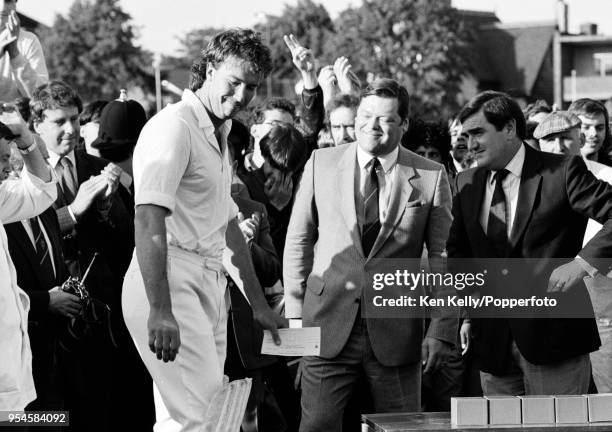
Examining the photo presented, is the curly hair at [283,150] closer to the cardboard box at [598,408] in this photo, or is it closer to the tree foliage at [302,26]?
the cardboard box at [598,408]

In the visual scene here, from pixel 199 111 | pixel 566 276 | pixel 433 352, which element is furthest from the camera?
pixel 433 352

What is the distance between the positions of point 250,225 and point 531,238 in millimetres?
1603

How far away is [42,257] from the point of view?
5695mm

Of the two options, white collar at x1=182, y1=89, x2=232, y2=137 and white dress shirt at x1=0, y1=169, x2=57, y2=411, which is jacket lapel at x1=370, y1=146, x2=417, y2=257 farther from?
white dress shirt at x1=0, y1=169, x2=57, y2=411

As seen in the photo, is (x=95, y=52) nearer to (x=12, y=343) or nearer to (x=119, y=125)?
(x=119, y=125)

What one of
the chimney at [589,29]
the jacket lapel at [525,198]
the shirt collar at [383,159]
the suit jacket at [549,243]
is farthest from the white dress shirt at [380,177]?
the chimney at [589,29]

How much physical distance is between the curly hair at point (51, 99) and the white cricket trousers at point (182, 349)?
250 cm

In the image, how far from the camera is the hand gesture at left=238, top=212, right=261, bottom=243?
6.02 metres

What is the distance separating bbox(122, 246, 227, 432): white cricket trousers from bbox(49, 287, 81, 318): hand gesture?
130 cm

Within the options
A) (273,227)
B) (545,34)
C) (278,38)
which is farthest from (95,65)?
(273,227)

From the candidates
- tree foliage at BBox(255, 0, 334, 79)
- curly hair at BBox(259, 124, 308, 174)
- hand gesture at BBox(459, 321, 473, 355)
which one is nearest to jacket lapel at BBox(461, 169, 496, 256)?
hand gesture at BBox(459, 321, 473, 355)

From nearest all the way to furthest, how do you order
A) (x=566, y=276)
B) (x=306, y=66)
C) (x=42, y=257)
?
(x=566, y=276)
(x=42, y=257)
(x=306, y=66)

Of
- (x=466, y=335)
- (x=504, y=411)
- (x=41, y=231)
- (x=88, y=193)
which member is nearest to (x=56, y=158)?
(x=88, y=193)

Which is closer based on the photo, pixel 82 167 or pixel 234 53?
pixel 234 53
